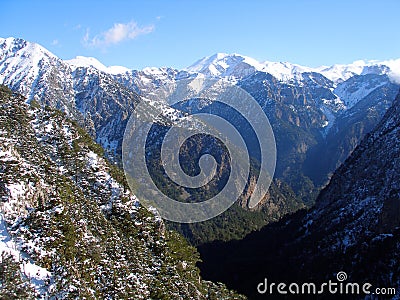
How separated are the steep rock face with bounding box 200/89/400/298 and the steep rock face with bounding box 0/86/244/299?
129 feet

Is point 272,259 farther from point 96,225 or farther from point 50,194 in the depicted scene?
point 50,194

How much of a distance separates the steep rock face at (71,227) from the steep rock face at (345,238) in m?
39.5

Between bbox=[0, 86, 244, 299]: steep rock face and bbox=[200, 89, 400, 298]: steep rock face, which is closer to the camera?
bbox=[0, 86, 244, 299]: steep rock face

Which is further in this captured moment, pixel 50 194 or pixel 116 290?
pixel 50 194

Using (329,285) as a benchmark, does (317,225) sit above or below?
above

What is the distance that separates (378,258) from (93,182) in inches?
2866

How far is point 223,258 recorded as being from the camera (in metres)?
180

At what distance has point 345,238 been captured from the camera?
412 feet

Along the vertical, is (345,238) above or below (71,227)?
above

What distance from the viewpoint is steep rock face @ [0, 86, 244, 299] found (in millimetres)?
53438

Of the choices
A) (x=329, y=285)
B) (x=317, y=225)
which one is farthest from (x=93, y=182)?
(x=317, y=225)

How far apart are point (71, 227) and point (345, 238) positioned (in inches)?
3616

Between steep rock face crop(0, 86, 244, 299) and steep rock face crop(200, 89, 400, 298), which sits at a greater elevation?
steep rock face crop(200, 89, 400, 298)

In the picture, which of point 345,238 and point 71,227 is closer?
point 71,227
